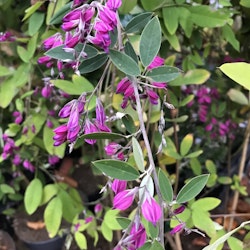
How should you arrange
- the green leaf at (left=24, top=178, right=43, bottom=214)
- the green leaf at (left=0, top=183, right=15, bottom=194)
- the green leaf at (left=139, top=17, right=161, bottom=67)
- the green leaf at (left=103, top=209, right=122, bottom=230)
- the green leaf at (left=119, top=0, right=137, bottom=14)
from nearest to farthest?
the green leaf at (left=139, top=17, right=161, bottom=67) → the green leaf at (left=119, top=0, right=137, bottom=14) → the green leaf at (left=103, top=209, right=122, bottom=230) → the green leaf at (left=24, top=178, right=43, bottom=214) → the green leaf at (left=0, top=183, right=15, bottom=194)

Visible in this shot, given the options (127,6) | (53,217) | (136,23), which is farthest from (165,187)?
(53,217)

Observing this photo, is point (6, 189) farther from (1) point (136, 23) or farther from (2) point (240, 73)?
(2) point (240, 73)

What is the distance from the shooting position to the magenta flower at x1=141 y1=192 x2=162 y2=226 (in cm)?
43

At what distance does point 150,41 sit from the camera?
536 mm

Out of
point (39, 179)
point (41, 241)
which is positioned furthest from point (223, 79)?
point (41, 241)

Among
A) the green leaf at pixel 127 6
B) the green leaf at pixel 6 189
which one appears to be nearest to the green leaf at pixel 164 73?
the green leaf at pixel 127 6

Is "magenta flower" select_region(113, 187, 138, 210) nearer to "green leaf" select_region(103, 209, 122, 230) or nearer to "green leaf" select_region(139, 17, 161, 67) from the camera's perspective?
"green leaf" select_region(139, 17, 161, 67)

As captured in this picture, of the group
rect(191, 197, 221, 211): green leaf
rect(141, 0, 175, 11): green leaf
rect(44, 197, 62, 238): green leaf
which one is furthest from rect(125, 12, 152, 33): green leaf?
rect(44, 197, 62, 238): green leaf

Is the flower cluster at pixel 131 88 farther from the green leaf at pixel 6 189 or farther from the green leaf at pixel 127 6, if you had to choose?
the green leaf at pixel 6 189

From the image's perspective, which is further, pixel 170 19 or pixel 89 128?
pixel 170 19

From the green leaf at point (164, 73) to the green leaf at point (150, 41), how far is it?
20 millimetres

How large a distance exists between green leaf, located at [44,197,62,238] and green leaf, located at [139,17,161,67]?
817 millimetres

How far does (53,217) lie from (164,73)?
0.82 metres

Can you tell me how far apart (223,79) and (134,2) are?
57 cm
